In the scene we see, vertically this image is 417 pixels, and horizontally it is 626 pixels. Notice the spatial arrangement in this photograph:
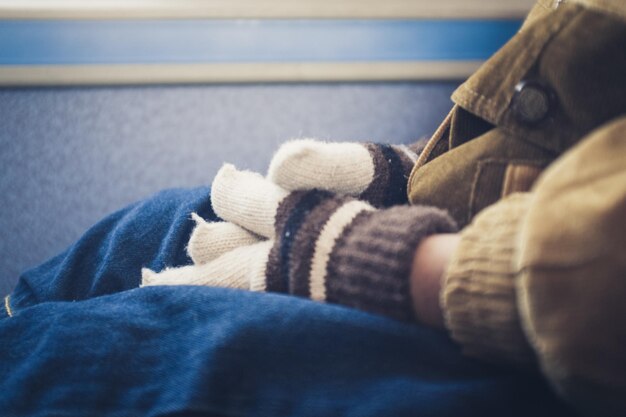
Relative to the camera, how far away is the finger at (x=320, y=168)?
430mm

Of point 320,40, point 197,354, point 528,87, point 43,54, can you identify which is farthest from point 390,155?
point 43,54

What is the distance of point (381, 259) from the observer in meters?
0.34

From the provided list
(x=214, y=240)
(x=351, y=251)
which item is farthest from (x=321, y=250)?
(x=214, y=240)

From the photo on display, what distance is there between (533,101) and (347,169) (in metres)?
0.17

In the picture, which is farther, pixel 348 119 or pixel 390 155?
pixel 348 119

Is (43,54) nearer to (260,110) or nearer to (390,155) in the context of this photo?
(260,110)

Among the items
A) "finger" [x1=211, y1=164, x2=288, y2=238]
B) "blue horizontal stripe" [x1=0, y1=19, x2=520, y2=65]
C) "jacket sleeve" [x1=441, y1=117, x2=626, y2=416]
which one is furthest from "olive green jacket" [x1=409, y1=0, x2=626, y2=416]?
"blue horizontal stripe" [x1=0, y1=19, x2=520, y2=65]

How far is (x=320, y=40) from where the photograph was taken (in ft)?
3.35

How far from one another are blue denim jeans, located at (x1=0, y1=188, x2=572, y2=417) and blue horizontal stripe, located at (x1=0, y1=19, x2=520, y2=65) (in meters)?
0.70

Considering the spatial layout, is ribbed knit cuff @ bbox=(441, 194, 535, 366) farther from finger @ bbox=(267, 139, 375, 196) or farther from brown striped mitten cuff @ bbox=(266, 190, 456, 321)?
finger @ bbox=(267, 139, 375, 196)

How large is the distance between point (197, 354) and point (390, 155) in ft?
0.94

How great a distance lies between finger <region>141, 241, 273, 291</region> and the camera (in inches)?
16.4

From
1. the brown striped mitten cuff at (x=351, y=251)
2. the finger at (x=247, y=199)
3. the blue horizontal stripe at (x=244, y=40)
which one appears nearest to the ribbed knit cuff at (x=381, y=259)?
the brown striped mitten cuff at (x=351, y=251)

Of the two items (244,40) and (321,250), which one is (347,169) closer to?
(321,250)
